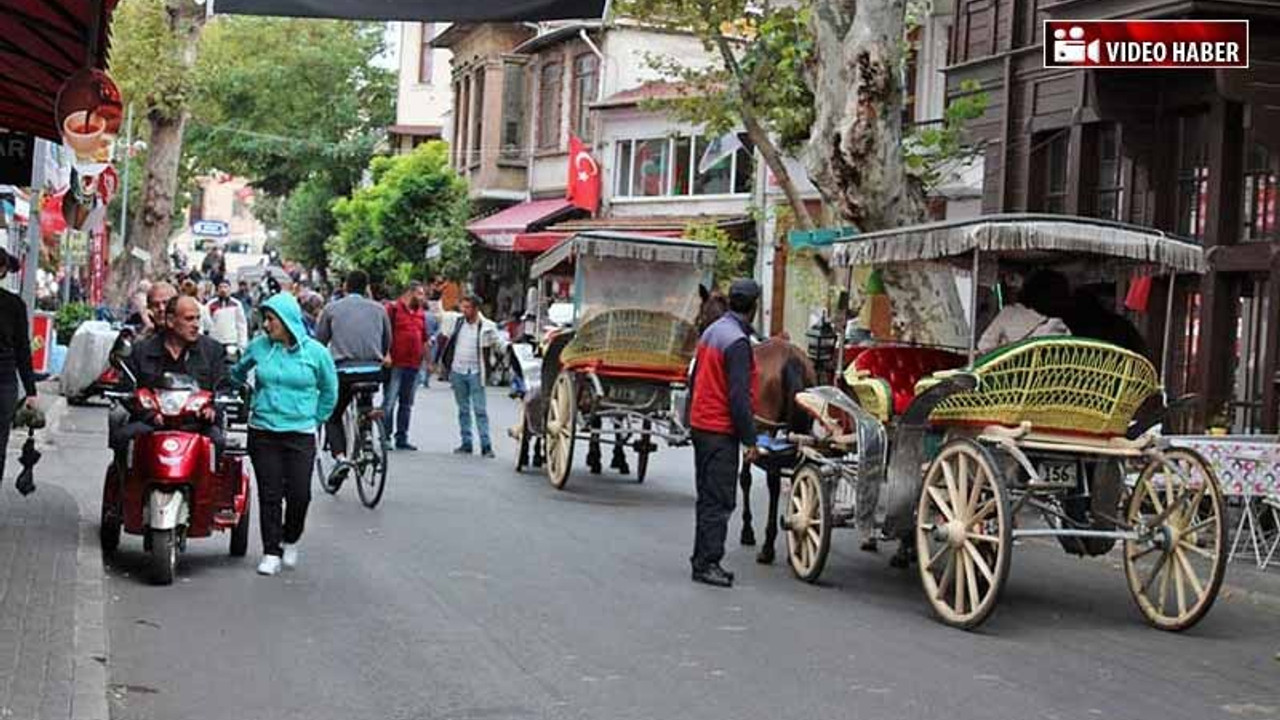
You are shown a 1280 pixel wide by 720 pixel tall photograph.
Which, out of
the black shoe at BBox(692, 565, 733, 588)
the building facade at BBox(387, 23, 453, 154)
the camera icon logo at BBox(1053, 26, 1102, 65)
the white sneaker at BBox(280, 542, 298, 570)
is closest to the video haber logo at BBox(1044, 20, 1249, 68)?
the camera icon logo at BBox(1053, 26, 1102, 65)

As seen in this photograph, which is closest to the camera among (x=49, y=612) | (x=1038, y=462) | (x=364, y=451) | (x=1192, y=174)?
(x=49, y=612)

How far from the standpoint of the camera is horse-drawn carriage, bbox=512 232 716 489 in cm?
1778

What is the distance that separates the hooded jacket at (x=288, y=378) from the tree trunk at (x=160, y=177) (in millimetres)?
25359

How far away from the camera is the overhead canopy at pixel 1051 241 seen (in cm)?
1126

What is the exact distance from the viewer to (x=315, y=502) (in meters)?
16.3

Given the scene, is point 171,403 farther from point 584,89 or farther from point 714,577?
point 584,89

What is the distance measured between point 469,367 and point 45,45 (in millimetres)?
10831

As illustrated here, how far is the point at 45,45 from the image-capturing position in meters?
10.7

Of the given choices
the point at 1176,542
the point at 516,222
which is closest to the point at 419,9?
the point at 1176,542

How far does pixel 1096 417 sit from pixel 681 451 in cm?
1371

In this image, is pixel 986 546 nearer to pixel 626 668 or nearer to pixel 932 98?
pixel 626 668

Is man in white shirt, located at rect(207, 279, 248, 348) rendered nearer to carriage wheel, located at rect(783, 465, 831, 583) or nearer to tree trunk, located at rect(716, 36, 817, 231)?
tree trunk, located at rect(716, 36, 817, 231)

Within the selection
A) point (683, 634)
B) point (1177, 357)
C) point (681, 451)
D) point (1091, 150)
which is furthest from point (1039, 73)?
point (683, 634)

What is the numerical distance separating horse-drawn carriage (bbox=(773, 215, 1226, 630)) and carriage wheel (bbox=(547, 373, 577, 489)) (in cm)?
572
